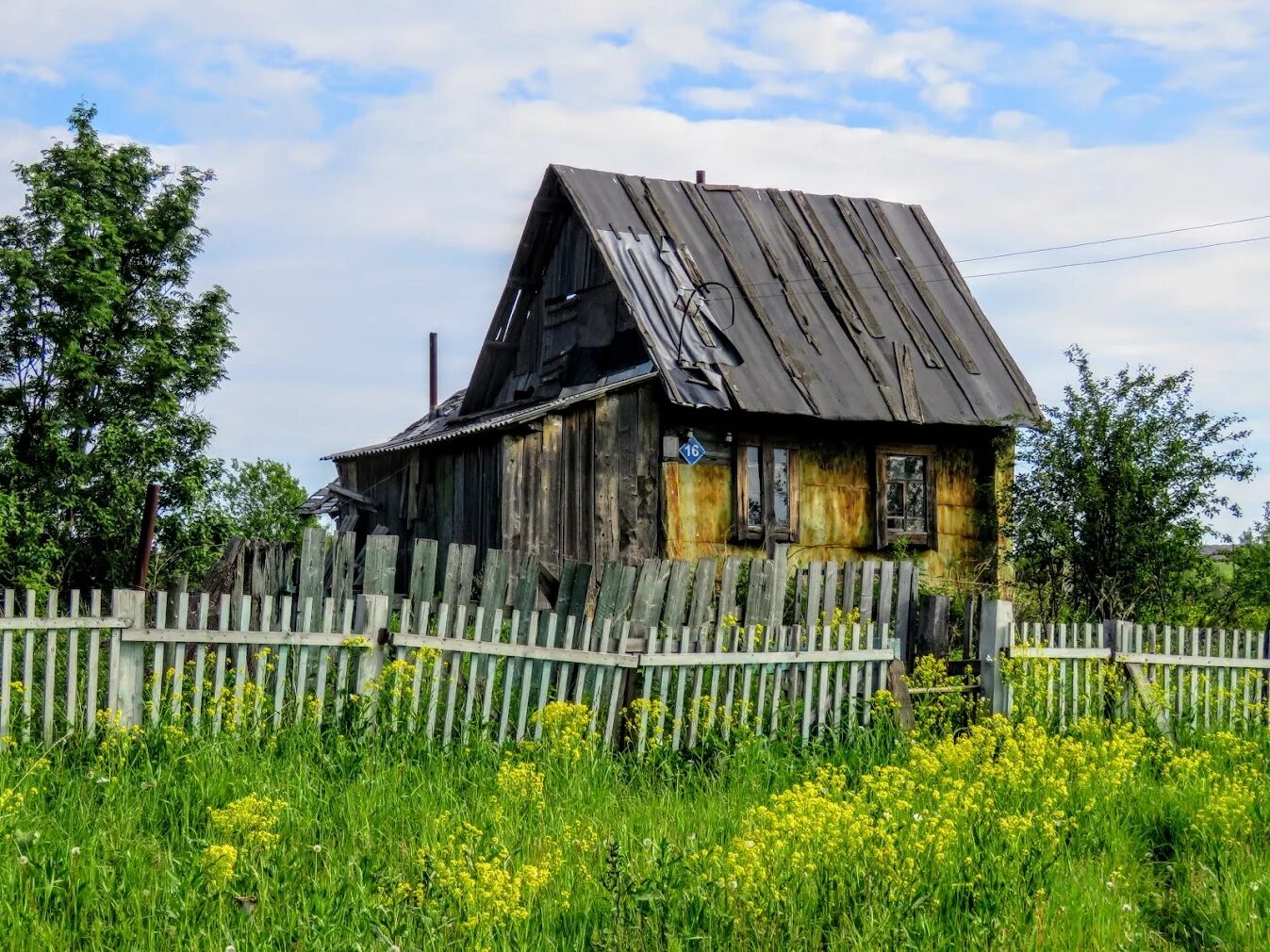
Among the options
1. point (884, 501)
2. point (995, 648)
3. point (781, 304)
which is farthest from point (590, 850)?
point (781, 304)

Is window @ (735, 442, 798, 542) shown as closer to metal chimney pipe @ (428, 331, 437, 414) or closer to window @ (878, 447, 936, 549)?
window @ (878, 447, 936, 549)

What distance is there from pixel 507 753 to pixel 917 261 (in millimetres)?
15745

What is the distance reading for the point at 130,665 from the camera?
7512 mm

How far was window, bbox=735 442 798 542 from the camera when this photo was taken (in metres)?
17.4

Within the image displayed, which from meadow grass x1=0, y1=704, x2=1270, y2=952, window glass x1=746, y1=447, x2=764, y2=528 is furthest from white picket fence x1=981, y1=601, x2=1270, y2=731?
window glass x1=746, y1=447, x2=764, y2=528

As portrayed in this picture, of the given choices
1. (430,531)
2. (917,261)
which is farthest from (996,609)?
(917,261)

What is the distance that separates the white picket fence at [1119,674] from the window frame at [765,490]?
6.33 m

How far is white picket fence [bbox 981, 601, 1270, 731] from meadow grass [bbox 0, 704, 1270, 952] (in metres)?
1.57

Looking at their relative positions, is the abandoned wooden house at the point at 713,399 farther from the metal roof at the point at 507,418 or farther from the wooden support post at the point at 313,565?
the wooden support post at the point at 313,565

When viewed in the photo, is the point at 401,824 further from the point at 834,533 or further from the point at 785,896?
the point at 834,533

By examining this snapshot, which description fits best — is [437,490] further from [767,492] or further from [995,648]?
[995,648]

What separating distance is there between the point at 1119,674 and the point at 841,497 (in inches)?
311

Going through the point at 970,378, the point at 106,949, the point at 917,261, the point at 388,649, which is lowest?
the point at 106,949

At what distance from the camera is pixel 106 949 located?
4832mm
